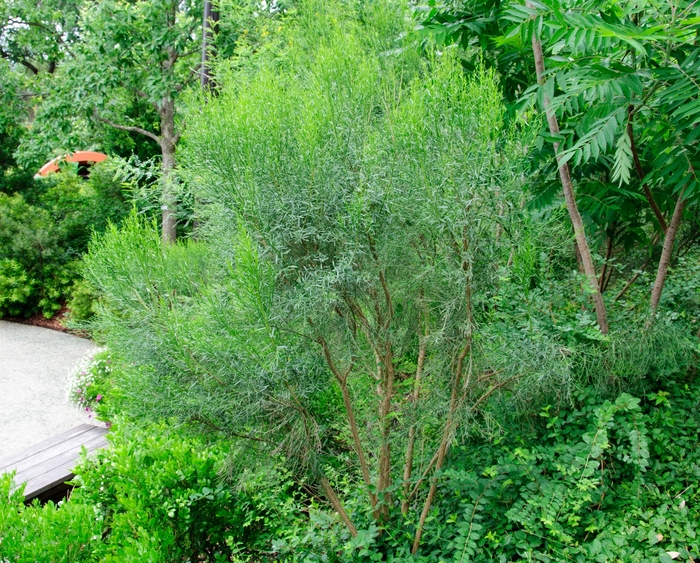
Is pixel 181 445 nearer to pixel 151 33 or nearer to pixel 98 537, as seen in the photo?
pixel 98 537

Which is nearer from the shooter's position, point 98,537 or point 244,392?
point 244,392

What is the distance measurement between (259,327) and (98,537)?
5.29ft

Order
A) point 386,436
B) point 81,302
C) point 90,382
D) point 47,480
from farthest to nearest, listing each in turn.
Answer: point 81,302 → point 90,382 → point 47,480 → point 386,436

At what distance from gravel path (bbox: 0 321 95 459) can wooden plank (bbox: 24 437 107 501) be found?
1492 millimetres

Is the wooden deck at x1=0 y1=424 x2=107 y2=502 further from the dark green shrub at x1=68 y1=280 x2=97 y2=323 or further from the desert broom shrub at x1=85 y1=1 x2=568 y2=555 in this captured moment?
the dark green shrub at x1=68 y1=280 x2=97 y2=323

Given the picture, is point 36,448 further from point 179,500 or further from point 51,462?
point 179,500

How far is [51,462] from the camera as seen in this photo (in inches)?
182

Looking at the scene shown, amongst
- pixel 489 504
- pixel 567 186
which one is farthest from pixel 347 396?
pixel 567 186

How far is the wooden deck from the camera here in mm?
4258

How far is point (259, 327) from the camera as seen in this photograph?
219 cm

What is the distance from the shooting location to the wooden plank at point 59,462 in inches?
172

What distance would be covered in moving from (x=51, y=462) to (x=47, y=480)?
0.34 meters

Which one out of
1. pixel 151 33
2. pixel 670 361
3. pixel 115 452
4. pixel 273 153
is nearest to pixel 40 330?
pixel 151 33

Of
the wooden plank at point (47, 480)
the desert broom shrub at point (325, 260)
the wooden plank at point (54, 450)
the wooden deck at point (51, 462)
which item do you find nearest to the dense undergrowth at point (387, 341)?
the desert broom shrub at point (325, 260)
